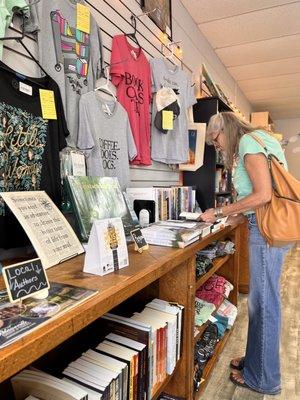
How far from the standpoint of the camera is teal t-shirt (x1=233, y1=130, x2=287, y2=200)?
1.56m

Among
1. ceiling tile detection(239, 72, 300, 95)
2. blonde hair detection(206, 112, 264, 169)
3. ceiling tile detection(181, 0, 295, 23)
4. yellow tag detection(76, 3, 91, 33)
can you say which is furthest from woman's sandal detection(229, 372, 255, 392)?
ceiling tile detection(239, 72, 300, 95)

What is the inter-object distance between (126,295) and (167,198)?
125cm

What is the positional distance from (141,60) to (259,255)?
4.60 ft

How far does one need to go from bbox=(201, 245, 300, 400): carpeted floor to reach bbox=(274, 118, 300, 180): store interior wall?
5030 mm

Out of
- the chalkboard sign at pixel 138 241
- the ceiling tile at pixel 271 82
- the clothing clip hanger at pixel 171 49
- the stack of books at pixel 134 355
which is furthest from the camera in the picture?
the ceiling tile at pixel 271 82

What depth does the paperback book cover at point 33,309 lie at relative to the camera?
1.98 feet

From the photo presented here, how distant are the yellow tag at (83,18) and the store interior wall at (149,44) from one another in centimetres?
17

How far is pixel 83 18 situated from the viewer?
151 centimetres

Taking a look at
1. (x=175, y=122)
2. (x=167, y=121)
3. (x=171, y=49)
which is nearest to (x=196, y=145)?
(x=175, y=122)

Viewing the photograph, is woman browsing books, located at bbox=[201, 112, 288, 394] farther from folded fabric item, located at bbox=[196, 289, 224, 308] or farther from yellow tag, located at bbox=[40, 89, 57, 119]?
yellow tag, located at bbox=[40, 89, 57, 119]

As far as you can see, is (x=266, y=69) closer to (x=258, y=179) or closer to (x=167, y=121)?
(x=167, y=121)

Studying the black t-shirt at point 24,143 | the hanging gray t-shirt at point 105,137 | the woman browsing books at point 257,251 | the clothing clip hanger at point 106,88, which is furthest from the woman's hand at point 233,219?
the black t-shirt at point 24,143

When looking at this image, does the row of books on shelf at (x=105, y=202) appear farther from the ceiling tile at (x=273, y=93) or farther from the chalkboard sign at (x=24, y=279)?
the ceiling tile at (x=273, y=93)

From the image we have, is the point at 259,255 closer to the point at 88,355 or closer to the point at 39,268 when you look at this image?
the point at 88,355
